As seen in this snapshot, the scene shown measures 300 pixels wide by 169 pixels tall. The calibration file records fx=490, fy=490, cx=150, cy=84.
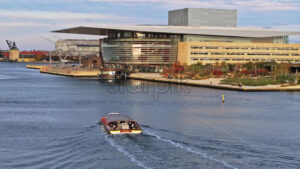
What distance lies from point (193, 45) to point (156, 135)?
102944 mm

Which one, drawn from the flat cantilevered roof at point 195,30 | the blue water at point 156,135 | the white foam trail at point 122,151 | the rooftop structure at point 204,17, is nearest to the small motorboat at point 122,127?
the blue water at point 156,135

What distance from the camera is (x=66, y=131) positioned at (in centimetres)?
3544

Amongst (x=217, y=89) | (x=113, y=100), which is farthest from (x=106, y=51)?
(x=113, y=100)

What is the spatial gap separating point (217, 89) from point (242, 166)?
54.9 m

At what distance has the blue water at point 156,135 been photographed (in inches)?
1033

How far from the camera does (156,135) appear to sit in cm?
3331

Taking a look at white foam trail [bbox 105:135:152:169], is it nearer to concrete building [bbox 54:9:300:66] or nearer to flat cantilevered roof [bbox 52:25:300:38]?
flat cantilevered roof [bbox 52:25:300:38]

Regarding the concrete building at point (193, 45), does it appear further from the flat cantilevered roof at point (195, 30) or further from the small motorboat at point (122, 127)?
the small motorboat at point (122, 127)

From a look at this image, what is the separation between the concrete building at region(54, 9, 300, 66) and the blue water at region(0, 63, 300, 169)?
7665 centimetres

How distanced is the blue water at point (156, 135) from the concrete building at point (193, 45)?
7665cm

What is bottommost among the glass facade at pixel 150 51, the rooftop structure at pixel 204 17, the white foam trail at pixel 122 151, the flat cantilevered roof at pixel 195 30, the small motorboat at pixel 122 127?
the white foam trail at pixel 122 151

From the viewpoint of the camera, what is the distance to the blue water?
86.1 ft

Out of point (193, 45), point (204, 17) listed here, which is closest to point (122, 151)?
point (193, 45)

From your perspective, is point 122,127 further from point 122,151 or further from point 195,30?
point 195,30
